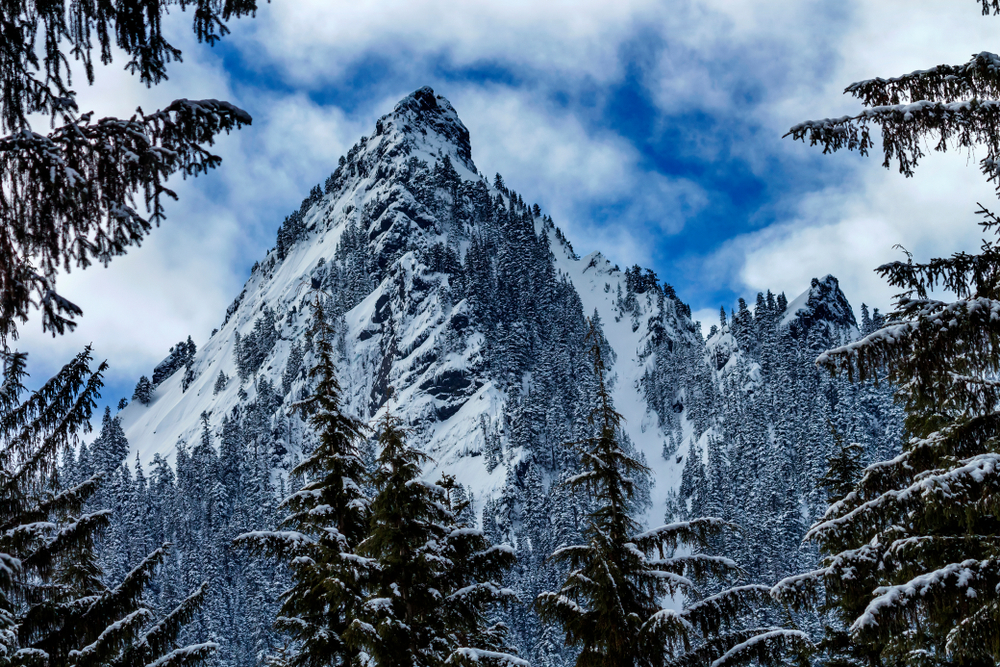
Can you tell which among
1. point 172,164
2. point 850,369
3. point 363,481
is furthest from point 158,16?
point 363,481

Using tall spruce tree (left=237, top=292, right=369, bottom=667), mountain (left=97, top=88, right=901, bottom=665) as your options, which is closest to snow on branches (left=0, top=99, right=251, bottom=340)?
tall spruce tree (left=237, top=292, right=369, bottom=667)

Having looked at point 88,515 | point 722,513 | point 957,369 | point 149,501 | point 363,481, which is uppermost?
point 149,501

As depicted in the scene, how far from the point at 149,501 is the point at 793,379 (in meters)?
119

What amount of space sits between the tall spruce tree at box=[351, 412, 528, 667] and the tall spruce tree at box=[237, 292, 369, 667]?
0.57 meters

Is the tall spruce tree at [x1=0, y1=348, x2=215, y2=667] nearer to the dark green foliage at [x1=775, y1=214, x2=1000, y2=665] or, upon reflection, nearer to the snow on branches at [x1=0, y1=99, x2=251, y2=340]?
the snow on branches at [x1=0, y1=99, x2=251, y2=340]

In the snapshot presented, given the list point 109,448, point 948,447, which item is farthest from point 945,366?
point 109,448

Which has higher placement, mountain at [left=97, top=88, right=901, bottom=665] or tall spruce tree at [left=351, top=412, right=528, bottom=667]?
mountain at [left=97, top=88, right=901, bottom=665]

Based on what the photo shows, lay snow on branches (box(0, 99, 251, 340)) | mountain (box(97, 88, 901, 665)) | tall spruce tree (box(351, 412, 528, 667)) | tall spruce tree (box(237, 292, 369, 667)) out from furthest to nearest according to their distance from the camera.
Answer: mountain (box(97, 88, 901, 665)), tall spruce tree (box(237, 292, 369, 667)), tall spruce tree (box(351, 412, 528, 667)), snow on branches (box(0, 99, 251, 340))

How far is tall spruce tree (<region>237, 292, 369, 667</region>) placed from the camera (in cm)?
1243

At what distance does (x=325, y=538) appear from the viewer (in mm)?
13180

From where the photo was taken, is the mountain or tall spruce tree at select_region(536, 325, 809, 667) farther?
the mountain

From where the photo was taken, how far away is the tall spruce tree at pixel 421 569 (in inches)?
472

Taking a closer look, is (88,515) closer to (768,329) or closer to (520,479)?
(520,479)

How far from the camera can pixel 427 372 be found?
168375 mm
